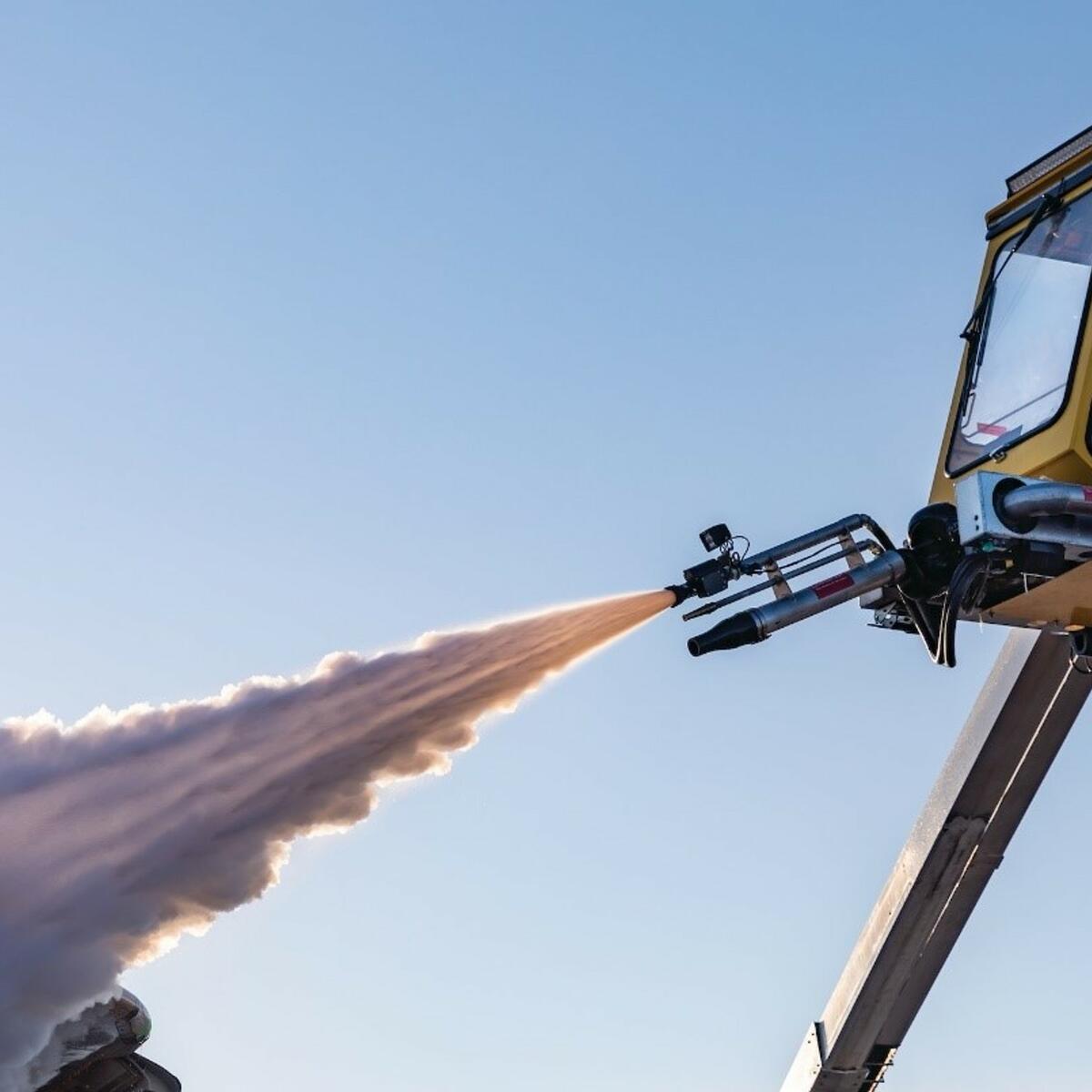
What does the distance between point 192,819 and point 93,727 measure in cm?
115

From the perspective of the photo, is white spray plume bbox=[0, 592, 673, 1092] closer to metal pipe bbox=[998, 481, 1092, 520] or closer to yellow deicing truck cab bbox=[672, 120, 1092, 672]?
yellow deicing truck cab bbox=[672, 120, 1092, 672]

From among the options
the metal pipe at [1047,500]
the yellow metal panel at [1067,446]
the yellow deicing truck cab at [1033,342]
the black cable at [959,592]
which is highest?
the yellow deicing truck cab at [1033,342]

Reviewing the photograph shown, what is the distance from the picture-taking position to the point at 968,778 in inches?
750

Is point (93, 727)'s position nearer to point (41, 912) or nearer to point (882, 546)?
point (41, 912)

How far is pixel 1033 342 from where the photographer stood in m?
17.2

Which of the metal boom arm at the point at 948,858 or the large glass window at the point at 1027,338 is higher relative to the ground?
the large glass window at the point at 1027,338

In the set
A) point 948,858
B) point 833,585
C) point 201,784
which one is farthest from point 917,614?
point 201,784

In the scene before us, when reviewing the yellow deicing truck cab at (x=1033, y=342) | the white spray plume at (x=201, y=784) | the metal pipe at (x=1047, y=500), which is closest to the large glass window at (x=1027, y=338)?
the yellow deicing truck cab at (x=1033, y=342)

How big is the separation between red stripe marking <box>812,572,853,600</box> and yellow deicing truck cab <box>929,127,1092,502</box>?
164cm

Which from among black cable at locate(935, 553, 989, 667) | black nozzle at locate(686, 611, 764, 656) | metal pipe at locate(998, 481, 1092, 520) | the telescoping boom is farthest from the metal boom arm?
black nozzle at locate(686, 611, 764, 656)

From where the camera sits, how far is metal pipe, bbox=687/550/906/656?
15.7 meters

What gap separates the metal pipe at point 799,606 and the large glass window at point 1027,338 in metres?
1.46

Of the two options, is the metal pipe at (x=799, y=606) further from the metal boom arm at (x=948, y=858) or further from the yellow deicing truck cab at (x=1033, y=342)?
the metal boom arm at (x=948, y=858)

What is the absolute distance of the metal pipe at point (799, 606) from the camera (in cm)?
1572
